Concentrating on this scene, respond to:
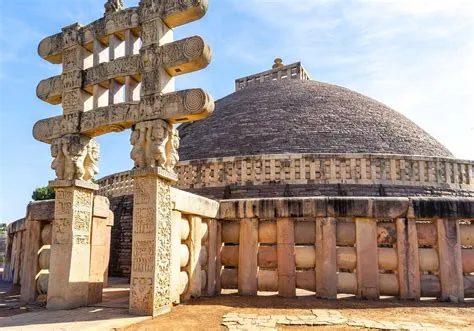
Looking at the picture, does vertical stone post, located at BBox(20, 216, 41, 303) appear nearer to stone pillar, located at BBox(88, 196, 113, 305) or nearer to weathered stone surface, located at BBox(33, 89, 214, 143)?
stone pillar, located at BBox(88, 196, 113, 305)

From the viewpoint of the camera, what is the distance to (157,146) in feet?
18.9

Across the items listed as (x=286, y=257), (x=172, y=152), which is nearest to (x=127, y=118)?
(x=172, y=152)

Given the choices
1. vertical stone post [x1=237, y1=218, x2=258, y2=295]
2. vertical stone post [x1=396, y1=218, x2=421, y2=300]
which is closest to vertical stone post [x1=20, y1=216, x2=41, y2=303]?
vertical stone post [x1=237, y1=218, x2=258, y2=295]

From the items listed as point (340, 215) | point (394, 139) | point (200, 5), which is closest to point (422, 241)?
point (340, 215)

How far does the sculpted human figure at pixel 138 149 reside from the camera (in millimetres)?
5852

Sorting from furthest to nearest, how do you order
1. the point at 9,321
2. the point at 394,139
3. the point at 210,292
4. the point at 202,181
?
the point at 394,139 → the point at 202,181 → the point at 210,292 → the point at 9,321

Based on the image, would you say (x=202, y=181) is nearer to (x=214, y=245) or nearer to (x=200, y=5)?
(x=214, y=245)

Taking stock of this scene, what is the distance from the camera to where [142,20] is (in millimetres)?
6414

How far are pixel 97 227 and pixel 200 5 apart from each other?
168 inches

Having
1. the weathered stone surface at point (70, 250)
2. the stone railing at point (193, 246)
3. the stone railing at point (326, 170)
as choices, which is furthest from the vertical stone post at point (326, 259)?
the stone railing at point (326, 170)

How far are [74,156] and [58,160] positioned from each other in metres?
0.33

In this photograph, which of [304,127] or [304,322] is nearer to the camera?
[304,322]

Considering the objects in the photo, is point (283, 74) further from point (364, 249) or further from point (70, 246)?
point (70, 246)

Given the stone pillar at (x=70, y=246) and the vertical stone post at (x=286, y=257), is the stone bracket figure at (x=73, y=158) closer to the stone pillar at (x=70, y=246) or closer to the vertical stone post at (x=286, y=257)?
the stone pillar at (x=70, y=246)
